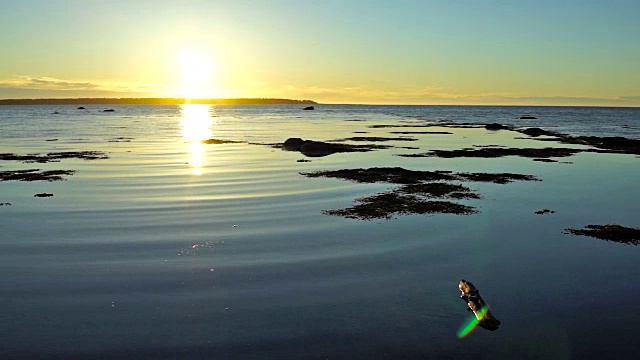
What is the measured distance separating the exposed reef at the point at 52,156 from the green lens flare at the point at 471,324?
3674 cm

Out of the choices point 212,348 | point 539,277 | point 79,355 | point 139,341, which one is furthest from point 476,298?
point 79,355

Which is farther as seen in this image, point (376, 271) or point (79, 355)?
point (376, 271)

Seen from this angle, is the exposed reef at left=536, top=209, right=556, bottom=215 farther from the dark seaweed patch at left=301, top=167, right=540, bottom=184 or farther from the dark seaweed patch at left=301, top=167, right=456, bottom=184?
the dark seaweed patch at left=301, top=167, right=456, bottom=184

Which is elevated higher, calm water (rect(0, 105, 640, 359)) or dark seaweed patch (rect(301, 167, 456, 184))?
calm water (rect(0, 105, 640, 359))

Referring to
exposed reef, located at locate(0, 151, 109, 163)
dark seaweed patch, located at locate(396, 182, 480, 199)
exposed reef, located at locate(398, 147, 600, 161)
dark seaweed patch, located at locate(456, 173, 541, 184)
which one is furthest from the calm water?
exposed reef, located at locate(398, 147, 600, 161)

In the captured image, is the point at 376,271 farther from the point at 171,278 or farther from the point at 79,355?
the point at 79,355

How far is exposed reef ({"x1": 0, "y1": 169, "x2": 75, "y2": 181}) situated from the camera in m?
29.8

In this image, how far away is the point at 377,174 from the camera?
32125mm

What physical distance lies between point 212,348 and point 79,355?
7.70 ft

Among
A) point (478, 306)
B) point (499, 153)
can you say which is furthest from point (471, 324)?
point (499, 153)

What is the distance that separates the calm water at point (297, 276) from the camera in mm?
9898

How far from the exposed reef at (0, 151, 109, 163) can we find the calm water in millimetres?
14802

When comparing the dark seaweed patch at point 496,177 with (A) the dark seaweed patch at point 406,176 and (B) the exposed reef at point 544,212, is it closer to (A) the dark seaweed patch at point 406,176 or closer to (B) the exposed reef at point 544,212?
(A) the dark seaweed patch at point 406,176

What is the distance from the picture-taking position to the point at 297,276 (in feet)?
44.6
